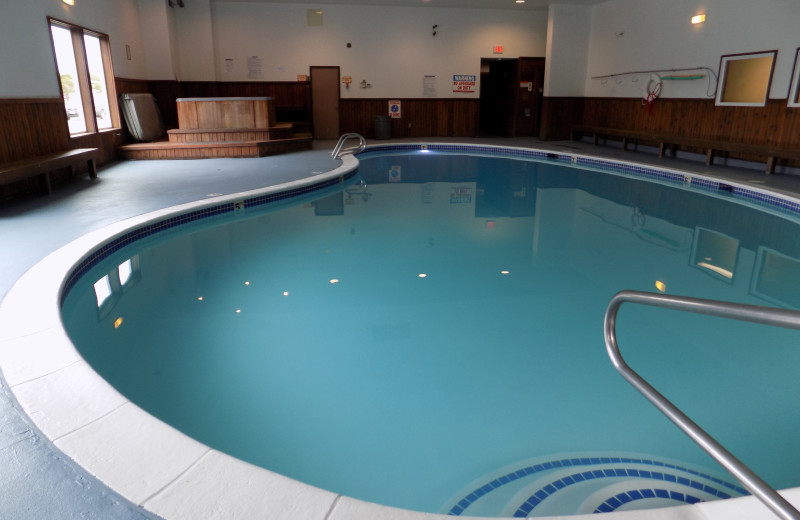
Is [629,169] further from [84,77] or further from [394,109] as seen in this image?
[84,77]

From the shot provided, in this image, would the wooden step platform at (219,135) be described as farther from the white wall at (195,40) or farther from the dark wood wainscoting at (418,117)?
the dark wood wainscoting at (418,117)

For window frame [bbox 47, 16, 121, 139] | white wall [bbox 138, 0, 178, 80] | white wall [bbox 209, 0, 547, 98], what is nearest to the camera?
window frame [bbox 47, 16, 121, 139]

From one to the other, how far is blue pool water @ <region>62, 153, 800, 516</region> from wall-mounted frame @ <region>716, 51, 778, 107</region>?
3.54m

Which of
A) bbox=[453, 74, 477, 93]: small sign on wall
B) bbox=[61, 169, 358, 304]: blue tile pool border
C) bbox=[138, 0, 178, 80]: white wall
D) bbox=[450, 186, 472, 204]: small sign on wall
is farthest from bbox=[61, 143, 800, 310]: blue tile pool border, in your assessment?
bbox=[138, 0, 178, 80]: white wall

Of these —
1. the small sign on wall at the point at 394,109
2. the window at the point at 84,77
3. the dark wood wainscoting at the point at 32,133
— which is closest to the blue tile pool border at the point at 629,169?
the small sign on wall at the point at 394,109

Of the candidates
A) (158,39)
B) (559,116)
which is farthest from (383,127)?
(158,39)

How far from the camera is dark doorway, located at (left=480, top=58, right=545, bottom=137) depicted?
40.0 feet

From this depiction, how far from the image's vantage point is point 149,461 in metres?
1.62

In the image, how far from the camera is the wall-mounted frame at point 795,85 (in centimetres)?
685

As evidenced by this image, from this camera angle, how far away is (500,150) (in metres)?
10.5

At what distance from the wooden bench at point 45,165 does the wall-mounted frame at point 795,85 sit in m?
8.98

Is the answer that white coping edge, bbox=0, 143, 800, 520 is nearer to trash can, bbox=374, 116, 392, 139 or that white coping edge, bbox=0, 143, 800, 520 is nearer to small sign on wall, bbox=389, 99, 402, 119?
trash can, bbox=374, 116, 392, 139

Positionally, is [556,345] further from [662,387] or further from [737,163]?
[737,163]

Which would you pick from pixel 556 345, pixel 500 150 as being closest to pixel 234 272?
pixel 556 345
